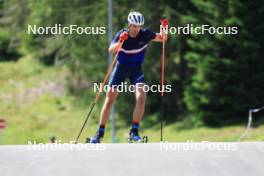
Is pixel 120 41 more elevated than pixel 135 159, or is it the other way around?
pixel 120 41

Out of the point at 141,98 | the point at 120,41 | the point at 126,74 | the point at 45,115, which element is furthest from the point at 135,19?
the point at 45,115

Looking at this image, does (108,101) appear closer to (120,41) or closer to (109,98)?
(109,98)

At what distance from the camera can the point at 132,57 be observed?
10.9 metres

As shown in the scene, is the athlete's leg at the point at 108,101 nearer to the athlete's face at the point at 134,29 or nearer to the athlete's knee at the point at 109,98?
the athlete's knee at the point at 109,98

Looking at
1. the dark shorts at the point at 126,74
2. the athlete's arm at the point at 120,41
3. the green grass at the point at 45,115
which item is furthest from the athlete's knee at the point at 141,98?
the green grass at the point at 45,115

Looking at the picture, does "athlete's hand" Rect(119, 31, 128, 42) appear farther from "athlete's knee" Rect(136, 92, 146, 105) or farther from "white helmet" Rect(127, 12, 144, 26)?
"athlete's knee" Rect(136, 92, 146, 105)

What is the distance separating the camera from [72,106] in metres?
41.3

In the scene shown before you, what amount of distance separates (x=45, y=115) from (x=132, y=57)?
31.3 metres

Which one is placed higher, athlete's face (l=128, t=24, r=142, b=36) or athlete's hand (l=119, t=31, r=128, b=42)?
athlete's face (l=128, t=24, r=142, b=36)

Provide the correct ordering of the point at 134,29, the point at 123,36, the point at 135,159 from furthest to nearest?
the point at 134,29 < the point at 123,36 < the point at 135,159

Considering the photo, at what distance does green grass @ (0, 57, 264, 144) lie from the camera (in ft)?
102

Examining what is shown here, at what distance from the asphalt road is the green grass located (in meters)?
17.9

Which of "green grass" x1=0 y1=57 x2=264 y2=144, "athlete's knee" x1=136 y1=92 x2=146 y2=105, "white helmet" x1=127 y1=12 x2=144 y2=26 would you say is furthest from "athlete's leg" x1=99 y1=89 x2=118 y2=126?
"green grass" x1=0 y1=57 x2=264 y2=144

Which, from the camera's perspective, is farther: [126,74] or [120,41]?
[126,74]
